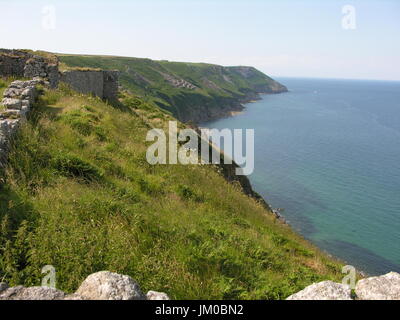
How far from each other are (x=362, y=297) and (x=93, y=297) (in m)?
3.73

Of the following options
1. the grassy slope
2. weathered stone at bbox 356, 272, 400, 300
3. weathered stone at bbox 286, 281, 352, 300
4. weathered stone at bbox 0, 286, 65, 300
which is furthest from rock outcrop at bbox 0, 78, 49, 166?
weathered stone at bbox 356, 272, 400, 300

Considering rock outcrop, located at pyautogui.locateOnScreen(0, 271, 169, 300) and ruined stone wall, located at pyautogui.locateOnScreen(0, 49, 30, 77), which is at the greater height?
ruined stone wall, located at pyautogui.locateOnScreen(0, 49, 30, 77)

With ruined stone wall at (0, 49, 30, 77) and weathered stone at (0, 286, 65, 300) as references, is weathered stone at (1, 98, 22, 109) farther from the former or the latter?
ruined stone wall at (0, 49, 30, 77)

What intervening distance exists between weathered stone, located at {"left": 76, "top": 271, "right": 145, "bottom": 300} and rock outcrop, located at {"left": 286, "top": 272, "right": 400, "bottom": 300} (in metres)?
2.25

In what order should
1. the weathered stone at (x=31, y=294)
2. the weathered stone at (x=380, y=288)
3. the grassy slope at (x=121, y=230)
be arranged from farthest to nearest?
the grassy slope at (x=121, y=230) < the weathered stone at (x=380, y=288) < the weathered stone at (x=31, y=294)

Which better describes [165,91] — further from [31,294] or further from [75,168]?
[31,294]

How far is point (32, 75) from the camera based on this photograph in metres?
19.1

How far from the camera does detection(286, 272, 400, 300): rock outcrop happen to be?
4309 millimetres

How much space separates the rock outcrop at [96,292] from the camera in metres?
3.80

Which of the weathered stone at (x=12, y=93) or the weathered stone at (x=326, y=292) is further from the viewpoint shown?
the weathered stone at (x=12, y=93)

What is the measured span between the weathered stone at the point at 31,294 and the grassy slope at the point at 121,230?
93cm

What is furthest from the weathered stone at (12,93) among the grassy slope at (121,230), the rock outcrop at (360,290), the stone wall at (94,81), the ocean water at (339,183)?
the ocean water at (339,183)

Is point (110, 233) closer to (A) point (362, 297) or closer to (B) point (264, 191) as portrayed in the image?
(A) point (362, 297)

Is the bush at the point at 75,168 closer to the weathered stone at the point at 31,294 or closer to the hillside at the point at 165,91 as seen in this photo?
the weathered stone at the point at 31,294
